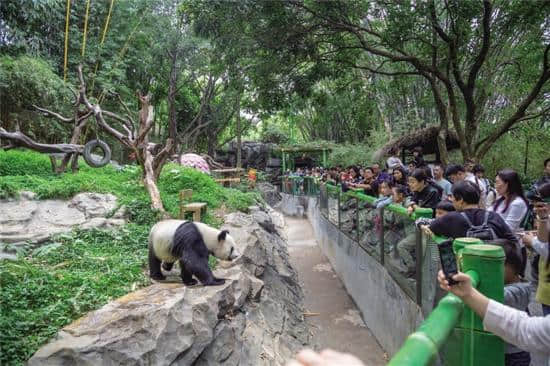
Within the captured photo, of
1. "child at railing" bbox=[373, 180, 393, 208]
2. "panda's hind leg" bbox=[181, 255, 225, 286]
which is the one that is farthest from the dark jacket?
"panda's hind leg" bbox=[181, 255, 225, 286]


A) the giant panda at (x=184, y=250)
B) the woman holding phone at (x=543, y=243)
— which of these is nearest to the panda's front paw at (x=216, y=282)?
the giant panda at (x=184, y=250)

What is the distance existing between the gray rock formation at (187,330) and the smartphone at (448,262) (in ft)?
7.59

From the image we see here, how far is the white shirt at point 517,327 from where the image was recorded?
1111 millimetres

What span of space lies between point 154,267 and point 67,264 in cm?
92

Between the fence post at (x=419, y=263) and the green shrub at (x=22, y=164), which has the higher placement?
the green shrub at (x=22, y=164)

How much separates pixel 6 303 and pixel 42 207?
3371mm

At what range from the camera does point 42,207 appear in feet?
19.1

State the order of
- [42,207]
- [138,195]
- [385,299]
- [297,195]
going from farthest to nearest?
[297,195] < [138,195] < [42,207] < [385,299]

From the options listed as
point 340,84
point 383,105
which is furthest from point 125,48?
point 383,105

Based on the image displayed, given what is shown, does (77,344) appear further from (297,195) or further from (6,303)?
(297,195)

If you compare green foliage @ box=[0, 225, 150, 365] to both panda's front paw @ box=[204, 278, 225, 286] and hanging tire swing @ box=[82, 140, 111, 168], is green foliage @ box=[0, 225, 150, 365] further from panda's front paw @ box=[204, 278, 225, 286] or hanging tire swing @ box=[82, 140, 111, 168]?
hanging tire swing @ box=[82, 140, 111, 168]

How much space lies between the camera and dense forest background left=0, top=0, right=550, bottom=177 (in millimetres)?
6820

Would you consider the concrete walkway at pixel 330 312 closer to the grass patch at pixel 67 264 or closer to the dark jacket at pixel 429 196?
the dark jacket at pixel 429 196

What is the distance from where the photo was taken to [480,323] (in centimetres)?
115
